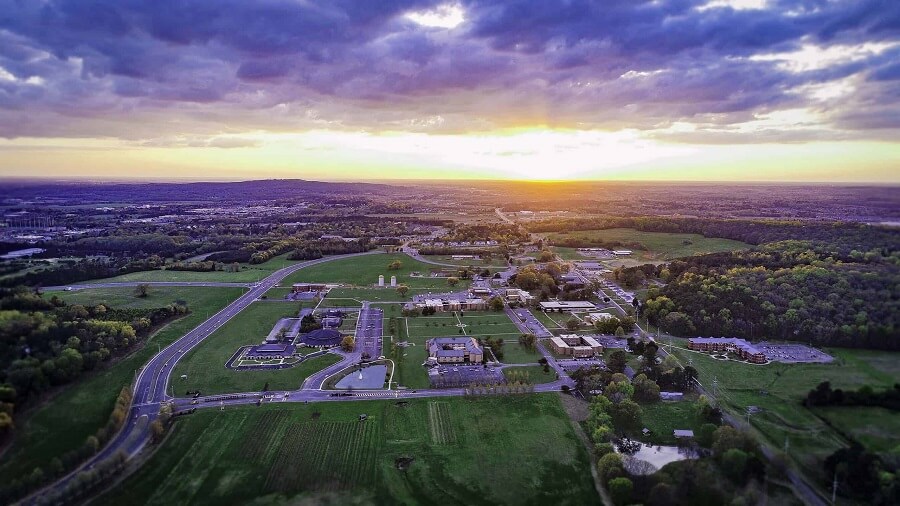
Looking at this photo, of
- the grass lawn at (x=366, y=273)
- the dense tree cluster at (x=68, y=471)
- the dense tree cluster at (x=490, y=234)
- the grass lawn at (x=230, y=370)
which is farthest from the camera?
the dense tree cluster at (x=490, y=234)

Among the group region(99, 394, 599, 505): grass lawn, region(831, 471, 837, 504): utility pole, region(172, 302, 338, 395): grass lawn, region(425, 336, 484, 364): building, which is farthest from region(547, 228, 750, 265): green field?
region(831, 471, 837, 504): utility pole

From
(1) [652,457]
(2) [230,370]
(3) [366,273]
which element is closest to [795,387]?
(1) [652,457]

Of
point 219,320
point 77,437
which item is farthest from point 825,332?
point 219,320

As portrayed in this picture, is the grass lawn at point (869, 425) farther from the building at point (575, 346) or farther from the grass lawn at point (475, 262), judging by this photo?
the grass lawn at point (475, 262)

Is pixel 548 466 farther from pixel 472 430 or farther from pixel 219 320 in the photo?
pixel 219 320

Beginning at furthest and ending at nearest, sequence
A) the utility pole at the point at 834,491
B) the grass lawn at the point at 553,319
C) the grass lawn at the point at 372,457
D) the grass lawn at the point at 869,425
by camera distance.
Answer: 1. the grass lawn at the point at 553,319
2. the grass lawn at the point at 869,425
3. the grass lawn at the point at 372,457
4. the utility pole at the point at 834,491

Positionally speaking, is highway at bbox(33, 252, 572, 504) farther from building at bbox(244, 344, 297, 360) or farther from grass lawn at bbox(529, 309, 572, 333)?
grass lawn at bbox(529, 309, 572, 333)

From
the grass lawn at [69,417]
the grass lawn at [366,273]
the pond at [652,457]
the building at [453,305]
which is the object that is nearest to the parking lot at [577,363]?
the pond at [652,457]
